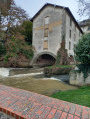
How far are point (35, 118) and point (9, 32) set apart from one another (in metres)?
16.4

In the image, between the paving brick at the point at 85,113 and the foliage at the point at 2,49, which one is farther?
the foliage at the point at 2,49

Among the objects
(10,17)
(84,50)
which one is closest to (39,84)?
(84,50)

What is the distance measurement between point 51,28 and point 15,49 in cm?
690

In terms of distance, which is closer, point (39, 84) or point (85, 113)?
point (85, 113)

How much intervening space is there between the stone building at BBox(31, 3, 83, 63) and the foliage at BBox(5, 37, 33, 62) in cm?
195

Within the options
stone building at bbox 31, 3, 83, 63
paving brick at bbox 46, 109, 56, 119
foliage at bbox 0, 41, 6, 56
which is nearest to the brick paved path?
paving brick at bbox 46, 109, 56, 119

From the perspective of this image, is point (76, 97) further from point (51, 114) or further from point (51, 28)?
point (51, 28)

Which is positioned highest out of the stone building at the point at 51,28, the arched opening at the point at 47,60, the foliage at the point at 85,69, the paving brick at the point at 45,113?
A: the stone building at the point at 51,28

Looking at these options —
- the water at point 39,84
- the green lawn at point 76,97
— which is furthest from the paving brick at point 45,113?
the water at point 39,84

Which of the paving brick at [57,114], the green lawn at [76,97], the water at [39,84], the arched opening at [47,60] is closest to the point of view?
the paving brick at [57,114]

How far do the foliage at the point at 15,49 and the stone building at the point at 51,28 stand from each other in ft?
6.41

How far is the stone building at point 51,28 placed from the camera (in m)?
14.2

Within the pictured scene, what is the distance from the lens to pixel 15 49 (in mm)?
13914

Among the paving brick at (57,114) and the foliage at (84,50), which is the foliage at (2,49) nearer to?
the foliage at (84,50)
